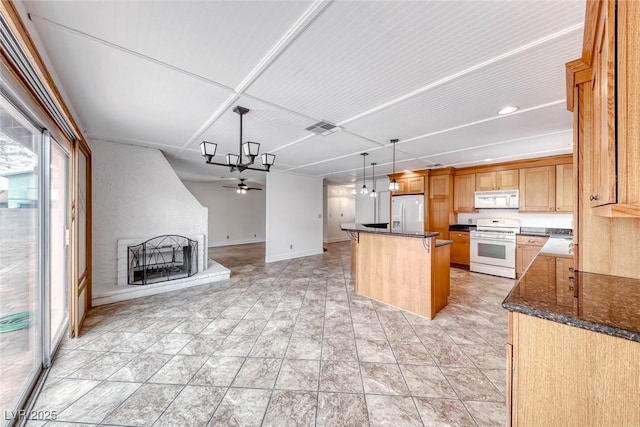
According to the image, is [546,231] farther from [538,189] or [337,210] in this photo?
[337,210]

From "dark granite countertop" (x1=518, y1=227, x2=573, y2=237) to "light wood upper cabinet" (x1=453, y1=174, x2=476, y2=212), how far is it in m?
1.05

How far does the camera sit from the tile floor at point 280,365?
157 cm

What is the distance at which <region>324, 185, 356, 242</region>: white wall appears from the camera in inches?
388

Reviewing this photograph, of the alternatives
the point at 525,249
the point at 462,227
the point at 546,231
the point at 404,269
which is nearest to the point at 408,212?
the point at 462,227

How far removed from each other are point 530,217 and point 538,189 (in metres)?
0.75

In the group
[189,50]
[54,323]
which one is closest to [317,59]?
[189,50]

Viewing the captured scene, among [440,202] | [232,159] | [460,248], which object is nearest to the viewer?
[232,159]

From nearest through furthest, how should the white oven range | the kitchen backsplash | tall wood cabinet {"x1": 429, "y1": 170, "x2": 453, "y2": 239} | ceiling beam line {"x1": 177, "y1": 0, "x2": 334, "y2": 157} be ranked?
ceiling beam line {"x1": 177, "y1": 0, "x2": 334, "y2": 157}
the white oven range
the kitchen backsplash
tall wood cabinet {"x1": 429, "y1": 170, "x2": 453, "y2": 239}

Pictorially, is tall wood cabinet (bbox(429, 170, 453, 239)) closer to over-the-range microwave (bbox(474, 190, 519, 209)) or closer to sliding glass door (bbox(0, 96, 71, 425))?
over-the-range microwave (bbox(474, 190, 519, 209))

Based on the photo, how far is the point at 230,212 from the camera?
9188mm

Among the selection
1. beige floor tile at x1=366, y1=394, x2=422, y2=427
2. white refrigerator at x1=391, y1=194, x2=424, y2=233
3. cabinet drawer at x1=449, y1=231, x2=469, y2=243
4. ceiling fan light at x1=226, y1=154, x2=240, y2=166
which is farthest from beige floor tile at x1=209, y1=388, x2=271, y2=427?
cabinet drawer at x1=449, y1=231, x2=469, y2=243

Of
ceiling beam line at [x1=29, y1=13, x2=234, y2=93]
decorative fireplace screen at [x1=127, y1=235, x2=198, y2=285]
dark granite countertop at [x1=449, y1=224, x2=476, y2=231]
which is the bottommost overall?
decorative fireplace screen at [x1=127, y1=235, x2=198, y2=285]

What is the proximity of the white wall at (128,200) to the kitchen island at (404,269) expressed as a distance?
3.35 m

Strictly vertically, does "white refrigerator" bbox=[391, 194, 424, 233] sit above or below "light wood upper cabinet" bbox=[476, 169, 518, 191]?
below
